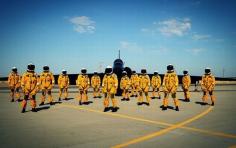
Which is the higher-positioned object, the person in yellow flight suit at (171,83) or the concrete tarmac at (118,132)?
the person in yellow flight suit at (171,83)

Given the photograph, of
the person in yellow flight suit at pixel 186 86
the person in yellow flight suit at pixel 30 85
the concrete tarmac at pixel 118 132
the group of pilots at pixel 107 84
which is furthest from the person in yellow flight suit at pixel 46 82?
the person in yellow flight suit at pixel 186 86

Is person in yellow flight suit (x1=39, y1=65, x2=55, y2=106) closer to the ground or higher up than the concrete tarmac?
higher up

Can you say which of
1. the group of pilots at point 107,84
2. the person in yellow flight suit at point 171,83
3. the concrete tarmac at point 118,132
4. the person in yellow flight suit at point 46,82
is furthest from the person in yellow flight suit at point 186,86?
the person in yellow flight suit at point 46,82

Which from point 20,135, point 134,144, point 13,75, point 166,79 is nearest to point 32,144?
point 20,135

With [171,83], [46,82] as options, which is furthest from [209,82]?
[46,82]

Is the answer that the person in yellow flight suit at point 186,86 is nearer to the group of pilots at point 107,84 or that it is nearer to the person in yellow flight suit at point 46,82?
the group of pilots at point 107,84

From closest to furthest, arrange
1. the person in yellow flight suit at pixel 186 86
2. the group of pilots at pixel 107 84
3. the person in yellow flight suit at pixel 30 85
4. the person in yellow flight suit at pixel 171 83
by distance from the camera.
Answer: the person in yellow flight suit at pixel 30 85
the group of pilots at pixel 107 84
the person in yellow flight suit at pixel 171 83
the person in yellow flight suit at pixel 186 86

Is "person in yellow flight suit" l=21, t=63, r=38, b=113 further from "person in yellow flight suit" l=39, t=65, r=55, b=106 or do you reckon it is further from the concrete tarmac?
"person in yellow flight suit" l=39, t=65, r=55, b=106

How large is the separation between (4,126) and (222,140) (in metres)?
7.24

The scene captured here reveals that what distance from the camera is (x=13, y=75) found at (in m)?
16.9

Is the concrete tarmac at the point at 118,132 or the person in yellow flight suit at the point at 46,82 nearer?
the concrete tarmac at the point at 118,132

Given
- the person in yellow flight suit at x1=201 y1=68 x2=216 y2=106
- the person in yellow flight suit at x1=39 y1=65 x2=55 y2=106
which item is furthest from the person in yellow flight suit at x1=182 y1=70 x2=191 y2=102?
the person in yellow flight suit at x1=39 y1=65 x2=55 y2=106

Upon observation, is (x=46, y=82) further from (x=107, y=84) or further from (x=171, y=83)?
(x=171, y=83)

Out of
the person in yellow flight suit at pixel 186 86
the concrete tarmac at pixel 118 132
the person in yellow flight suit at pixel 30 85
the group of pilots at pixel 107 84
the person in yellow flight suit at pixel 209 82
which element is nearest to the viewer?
the concrete tarmac at pixel 118 132
